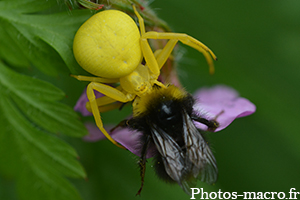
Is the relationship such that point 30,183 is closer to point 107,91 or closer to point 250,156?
point 107,91

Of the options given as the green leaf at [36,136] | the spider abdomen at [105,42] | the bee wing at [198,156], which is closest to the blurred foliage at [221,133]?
the green leaf at [36,136]

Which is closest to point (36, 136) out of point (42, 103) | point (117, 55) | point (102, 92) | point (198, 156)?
point (42, 103)

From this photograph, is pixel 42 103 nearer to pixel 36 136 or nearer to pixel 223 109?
pixel 36 136

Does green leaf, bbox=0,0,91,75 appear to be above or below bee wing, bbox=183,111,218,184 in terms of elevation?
above

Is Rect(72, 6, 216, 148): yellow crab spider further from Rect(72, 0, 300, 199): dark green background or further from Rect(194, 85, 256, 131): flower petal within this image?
Rect(72, 0, 300, 199): dark green background

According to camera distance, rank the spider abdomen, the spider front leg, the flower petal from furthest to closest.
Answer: the flower petal → the spider front leg → the spider abdomen

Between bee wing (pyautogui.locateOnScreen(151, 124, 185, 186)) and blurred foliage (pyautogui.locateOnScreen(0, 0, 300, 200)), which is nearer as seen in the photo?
bee wing (pyautogui.locateOnScreen(151, 124, 185, 186))

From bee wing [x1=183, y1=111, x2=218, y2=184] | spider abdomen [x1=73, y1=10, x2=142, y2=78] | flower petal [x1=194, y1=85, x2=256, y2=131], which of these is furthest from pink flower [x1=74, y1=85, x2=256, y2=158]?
spider abdomen [x1=73, y1=10, x2=142, y2=78]
